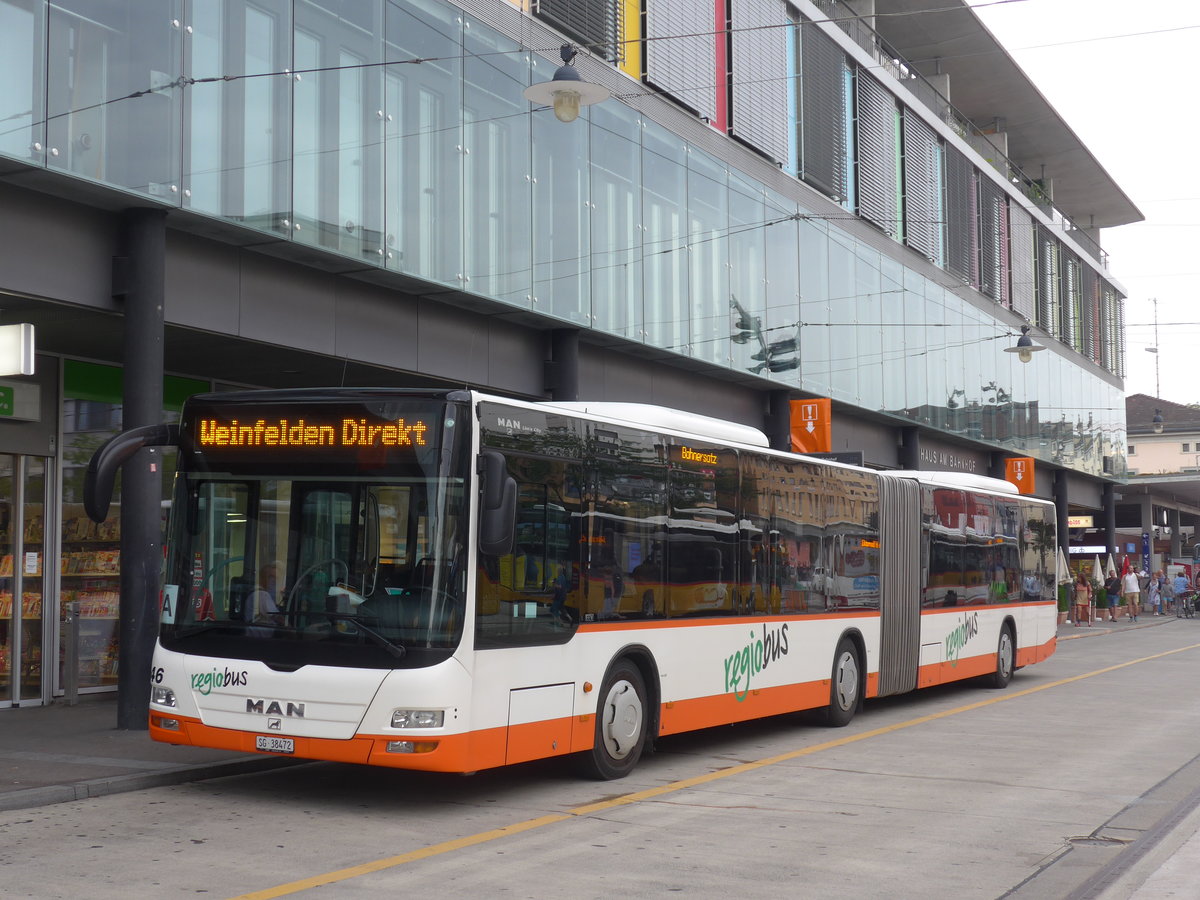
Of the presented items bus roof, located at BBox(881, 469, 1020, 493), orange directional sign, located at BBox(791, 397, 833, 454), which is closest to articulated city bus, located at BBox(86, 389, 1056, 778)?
bus roof, located at BBox(881, 469, 1020, 493)

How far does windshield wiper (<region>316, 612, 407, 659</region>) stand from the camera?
28.8 feet

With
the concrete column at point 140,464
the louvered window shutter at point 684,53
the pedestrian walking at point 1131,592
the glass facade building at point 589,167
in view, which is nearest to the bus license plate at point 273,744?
the concrete column at point 140,464

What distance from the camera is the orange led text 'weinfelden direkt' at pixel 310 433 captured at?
9.12 m

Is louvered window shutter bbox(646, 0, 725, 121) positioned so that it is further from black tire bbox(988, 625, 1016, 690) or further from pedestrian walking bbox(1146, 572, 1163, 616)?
pedestrian walking bbox(1146, 572, 1163, 616)

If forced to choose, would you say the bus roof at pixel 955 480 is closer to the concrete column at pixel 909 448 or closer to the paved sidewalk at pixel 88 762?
the paved sidewalk at pixel 88 762

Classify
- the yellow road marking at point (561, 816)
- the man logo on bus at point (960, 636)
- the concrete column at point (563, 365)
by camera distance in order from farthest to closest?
the concrete column at point (563, 365) → the man logo on bus at point (960, 636) → the yellow road marking at point (561, 816)

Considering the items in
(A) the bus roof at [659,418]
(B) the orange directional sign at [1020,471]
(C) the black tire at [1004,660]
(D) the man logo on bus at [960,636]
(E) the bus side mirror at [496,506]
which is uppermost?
(B) the orange directional sign at [1020,471]

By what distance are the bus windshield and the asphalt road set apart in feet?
3.80

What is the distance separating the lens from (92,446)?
16.4 meters

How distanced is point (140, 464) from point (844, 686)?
7.76 m

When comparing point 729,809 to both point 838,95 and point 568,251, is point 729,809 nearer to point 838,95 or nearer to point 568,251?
point 568,251

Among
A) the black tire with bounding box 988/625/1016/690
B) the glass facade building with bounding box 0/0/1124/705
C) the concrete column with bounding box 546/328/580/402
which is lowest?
the black tire with bounding box 988/625/1016/690

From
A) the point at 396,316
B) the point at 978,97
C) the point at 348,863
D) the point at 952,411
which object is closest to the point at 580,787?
the point at 348,863

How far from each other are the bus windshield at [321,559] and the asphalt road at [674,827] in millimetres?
1157
